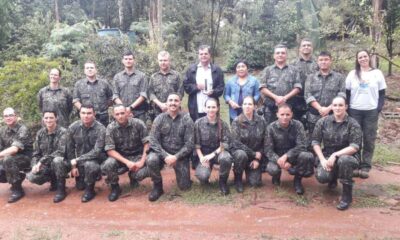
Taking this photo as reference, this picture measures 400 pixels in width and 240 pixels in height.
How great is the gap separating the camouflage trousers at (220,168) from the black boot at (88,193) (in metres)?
1.56

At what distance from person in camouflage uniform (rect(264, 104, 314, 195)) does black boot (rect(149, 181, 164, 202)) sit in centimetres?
159

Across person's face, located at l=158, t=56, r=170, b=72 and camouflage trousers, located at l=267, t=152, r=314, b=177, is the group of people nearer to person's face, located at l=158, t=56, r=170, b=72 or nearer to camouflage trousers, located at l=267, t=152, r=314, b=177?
camouflage trousers, located at l=267, t=152, r=314, b=177

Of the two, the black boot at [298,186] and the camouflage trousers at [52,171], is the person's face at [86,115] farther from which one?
the black boot at [298,186]

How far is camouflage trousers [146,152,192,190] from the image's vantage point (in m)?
6.04

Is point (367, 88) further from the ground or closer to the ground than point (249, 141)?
further from the ground

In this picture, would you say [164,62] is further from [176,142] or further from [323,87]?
[323,87]

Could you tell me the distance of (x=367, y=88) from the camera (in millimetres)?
6164

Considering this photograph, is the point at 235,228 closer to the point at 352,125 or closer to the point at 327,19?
the point at 352,125

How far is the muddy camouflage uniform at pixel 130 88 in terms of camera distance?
707 centimetres

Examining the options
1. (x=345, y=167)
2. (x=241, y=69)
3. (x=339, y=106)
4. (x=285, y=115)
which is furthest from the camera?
(x=241, y=69)

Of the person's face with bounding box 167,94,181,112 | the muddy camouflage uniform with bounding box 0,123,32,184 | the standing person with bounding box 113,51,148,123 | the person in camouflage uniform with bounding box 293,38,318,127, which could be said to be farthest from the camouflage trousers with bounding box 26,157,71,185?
the person in camouflage uniform with bounding box 293,38,318,127

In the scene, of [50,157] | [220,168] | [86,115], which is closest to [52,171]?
[50,157]

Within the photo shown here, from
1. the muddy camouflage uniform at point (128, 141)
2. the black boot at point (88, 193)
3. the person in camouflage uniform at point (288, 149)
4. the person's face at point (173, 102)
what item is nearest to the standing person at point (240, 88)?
the person in camouflage uniform at point (288, 149)

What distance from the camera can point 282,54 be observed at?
6.60m
